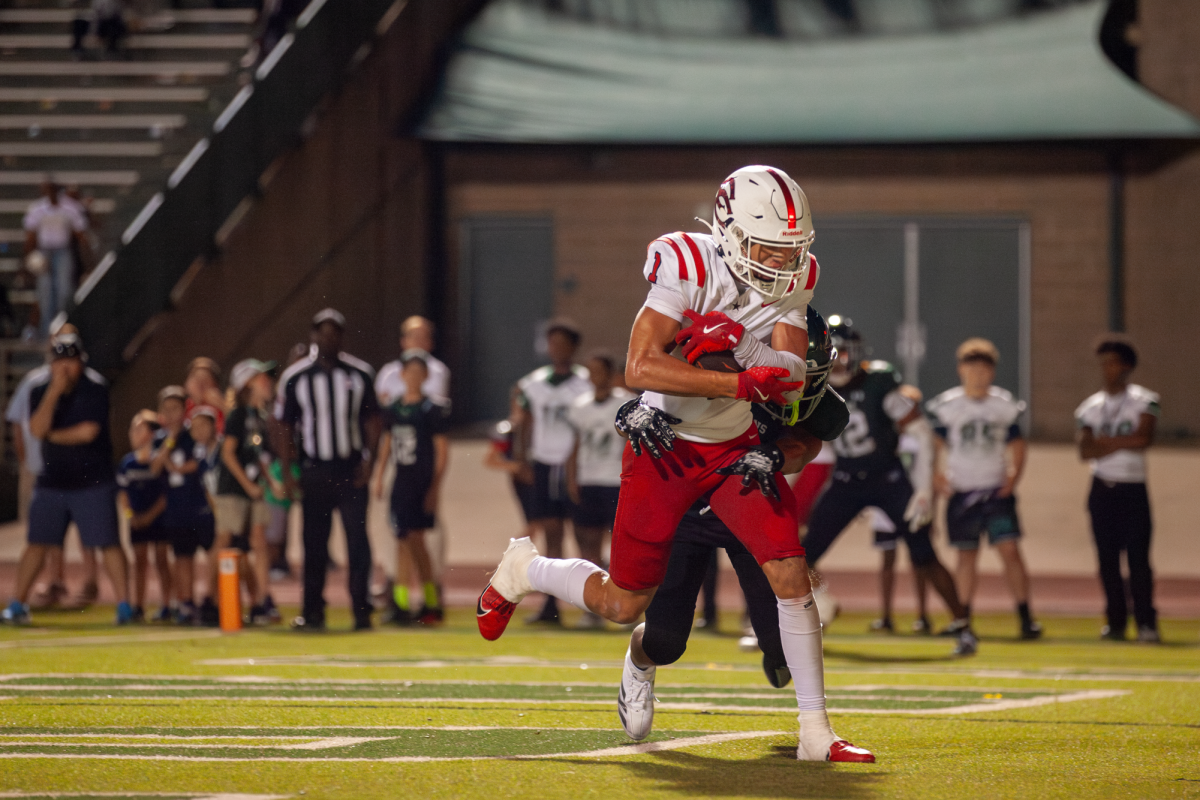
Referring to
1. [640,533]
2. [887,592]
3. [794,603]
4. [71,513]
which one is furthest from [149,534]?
[794,603]

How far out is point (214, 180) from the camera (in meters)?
17.8

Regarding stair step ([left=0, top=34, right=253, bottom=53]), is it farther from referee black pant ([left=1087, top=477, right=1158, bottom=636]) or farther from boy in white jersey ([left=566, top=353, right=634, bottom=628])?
referee black pant ([left=1087, top=477, right=1158, bottom=636])

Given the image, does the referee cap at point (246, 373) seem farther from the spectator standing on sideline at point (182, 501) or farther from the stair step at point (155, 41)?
the stair step at point (155, 41)

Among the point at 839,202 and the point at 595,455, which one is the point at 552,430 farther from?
the point at 839,202

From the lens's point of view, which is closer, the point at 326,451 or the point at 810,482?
the point at 810,482

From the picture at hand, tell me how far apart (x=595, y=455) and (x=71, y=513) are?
348cm

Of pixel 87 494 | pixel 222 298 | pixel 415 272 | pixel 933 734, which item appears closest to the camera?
pixel 933 734

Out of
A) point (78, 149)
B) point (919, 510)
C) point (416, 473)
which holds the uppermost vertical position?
point (78, 149)

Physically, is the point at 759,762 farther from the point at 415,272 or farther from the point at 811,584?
the point at 415,272

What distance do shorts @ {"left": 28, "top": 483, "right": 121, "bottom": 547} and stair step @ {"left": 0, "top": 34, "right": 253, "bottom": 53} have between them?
975cm

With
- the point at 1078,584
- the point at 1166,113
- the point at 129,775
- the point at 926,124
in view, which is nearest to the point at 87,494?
the point at 129,775

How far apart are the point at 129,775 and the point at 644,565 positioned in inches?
65.1

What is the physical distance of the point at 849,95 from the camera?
66.1ft

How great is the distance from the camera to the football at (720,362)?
5270 millimetres
